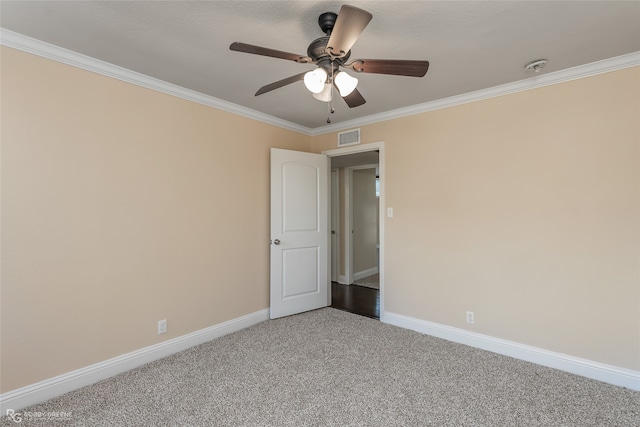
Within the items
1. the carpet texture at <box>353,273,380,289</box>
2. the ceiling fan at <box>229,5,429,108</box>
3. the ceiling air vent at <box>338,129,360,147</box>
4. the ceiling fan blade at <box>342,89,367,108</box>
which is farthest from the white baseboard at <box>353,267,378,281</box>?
the ceiling fan at <box>229,5,429,108</box>

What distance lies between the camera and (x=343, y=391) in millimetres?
2053

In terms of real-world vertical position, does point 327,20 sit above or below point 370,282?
above

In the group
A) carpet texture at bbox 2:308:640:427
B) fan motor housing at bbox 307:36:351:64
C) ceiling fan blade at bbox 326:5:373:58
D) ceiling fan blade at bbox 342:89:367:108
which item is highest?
fan motor housing at bbox 307:36:351:64

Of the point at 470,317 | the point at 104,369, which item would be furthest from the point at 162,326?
the point at 470,317

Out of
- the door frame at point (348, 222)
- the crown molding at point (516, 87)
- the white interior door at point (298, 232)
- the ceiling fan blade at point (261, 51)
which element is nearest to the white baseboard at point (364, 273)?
the door frame at point (348, 222)

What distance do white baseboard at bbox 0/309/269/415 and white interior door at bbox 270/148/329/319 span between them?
2.18 ft

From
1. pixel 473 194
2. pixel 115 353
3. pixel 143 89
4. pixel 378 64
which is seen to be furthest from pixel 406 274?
pixel 143 89

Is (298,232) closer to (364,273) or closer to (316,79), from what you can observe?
(316,79)

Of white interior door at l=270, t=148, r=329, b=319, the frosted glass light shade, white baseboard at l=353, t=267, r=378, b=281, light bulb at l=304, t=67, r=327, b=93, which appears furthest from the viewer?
white baseboard at l=353, t=267, r=378, b=281

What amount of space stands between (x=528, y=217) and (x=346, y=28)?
2235 mm

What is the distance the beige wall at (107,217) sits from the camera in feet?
6.20

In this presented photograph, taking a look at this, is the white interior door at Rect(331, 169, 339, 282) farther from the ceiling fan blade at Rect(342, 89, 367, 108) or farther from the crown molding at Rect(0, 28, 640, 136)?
the ceiling fan blade at Rect(342, 89, 367, 108)

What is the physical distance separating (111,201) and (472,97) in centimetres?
328

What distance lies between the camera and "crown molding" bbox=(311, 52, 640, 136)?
214 cm
